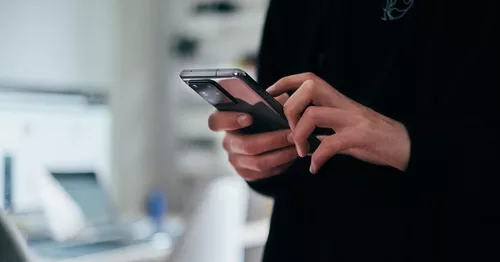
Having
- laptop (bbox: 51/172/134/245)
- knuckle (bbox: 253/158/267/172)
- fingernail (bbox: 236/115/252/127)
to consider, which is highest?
fingernail (bbox: 236/115/252/127)

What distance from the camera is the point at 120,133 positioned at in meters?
2.66

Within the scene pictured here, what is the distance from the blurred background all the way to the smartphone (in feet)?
1.86

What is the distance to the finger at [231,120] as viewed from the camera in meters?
0.61

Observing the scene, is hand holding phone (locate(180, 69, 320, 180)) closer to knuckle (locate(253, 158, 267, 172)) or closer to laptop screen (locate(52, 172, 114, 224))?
knuckle (locate(253, 158, 267, 172))

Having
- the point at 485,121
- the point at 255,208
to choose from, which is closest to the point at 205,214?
the point at 255,208

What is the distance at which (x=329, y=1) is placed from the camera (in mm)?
656

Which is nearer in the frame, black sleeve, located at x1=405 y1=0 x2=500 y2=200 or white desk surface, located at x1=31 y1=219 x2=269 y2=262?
black sleeve, located at x1=405 y1=0 x2=500 y2=200

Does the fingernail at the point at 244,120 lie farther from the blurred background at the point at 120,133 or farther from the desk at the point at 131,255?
the desk at the point at 131,255

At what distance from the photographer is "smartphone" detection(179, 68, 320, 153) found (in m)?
0.54

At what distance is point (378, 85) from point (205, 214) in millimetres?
640

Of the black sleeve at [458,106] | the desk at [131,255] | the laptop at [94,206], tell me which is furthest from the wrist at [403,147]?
the laptop at [94,206]

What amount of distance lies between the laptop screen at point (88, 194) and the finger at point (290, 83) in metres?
1.48

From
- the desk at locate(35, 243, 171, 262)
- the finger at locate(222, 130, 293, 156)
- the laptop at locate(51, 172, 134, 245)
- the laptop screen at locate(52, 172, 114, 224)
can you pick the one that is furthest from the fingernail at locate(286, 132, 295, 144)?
the laptop screen at locate(52, 172, 114, 224)

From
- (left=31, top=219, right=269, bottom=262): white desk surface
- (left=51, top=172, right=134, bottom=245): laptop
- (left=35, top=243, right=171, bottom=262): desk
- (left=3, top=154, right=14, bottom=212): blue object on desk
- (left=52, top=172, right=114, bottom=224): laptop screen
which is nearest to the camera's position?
(left=31, top=219, right=269, bottom=262): white desk surface
